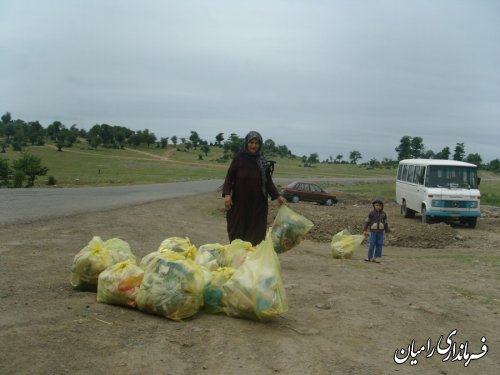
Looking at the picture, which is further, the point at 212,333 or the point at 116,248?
the point at 116,248

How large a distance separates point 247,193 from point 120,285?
7.83 ft

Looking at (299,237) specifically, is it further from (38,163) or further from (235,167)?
(38,163)

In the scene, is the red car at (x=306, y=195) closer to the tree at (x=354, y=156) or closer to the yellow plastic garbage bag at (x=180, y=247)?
the yellow plastic garbage bag at (x=180, y=247)

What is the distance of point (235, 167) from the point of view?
689 cm

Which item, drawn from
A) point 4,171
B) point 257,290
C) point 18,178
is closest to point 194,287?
point 257,290

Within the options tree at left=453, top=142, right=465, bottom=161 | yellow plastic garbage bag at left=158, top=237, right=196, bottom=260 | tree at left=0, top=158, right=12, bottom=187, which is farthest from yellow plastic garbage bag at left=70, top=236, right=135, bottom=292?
tree at left=453, top=142, right=465, bottom=161

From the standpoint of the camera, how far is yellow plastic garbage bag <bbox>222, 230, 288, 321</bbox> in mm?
4633

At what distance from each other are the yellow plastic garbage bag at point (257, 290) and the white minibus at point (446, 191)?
574 inches

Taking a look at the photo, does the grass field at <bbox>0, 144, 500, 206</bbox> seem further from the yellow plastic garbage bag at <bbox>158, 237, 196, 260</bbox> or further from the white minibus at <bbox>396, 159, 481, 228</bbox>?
the yellow plastic garbage bag at <bbox>158, 237, 196, 260</bbox>

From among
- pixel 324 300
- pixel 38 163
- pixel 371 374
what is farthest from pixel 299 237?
Answer: pixel 38 163

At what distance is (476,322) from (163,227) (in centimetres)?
911

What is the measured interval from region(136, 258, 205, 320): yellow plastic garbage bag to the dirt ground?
0.12m

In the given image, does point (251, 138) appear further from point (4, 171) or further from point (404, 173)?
point (4, 171)

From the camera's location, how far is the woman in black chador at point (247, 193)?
682cm
